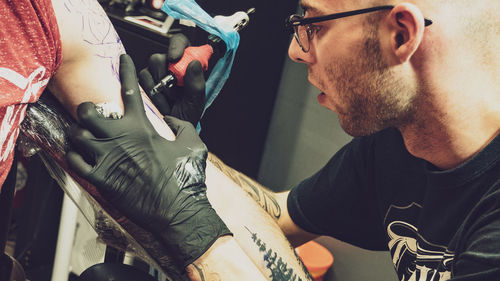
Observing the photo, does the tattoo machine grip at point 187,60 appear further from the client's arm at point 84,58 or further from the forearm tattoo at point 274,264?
the forearm tattoo at point 274,264

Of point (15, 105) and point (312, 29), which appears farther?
point (312, 29)

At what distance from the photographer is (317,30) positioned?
1047mm

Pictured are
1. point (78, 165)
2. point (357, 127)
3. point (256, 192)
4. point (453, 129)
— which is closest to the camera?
point (78, 165)

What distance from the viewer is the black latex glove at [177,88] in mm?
1148

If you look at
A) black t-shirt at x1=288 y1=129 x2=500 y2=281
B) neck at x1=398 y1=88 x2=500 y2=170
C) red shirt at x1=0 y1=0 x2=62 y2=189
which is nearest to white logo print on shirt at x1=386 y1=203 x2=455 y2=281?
black t-shirt at x1=288 y1=129 x2=500 y2=281

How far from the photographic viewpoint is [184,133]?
99cm

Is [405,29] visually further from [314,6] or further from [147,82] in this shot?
[147,82]

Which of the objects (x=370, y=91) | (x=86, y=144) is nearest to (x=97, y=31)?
(x=86, y=144)

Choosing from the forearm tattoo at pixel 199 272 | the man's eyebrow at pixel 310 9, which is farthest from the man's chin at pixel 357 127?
the forearm tattoo at pixel 199 272

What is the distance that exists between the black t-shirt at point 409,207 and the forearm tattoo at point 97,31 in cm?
65

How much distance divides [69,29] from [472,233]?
0.82 m

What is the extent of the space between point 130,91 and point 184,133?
0.14m

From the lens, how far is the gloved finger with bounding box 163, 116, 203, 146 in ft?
3.18

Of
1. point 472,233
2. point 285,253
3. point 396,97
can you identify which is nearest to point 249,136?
point 285,253
